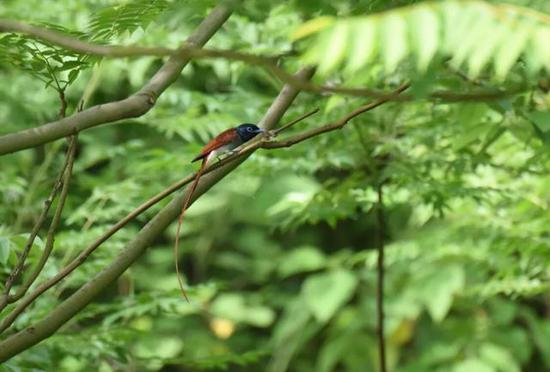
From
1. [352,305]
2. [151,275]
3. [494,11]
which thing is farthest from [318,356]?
[494,11]

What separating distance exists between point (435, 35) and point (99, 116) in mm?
668

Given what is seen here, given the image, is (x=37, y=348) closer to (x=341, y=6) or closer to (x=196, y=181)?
Result: (x=196, y=181)

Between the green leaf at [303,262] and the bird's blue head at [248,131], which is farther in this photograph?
the green leaf at [303,262]

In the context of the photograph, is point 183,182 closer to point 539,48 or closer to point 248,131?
point 248,131

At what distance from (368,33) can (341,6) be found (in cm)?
77

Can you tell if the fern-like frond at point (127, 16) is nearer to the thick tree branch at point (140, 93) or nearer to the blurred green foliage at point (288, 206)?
the blurred green foliage at point (288, 206)

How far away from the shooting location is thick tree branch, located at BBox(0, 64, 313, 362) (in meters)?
1.91

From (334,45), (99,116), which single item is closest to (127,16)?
(99,116)

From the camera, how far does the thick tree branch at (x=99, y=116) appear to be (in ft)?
5.26

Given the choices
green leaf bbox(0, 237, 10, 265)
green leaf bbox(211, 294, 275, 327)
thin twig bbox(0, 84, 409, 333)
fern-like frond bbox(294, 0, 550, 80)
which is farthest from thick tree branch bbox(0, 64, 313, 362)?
green leaf bbox(211, 294, 275, 327)

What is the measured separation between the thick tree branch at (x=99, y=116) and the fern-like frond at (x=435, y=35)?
0.94 feet

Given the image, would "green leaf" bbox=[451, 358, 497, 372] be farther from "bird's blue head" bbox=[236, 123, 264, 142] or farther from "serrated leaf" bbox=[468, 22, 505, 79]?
"serrated leaf" bbox=[468, 22, 505, 79]

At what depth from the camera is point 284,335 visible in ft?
20.5

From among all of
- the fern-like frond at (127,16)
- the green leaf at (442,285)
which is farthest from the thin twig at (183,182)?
the green leaf at (442,285)
